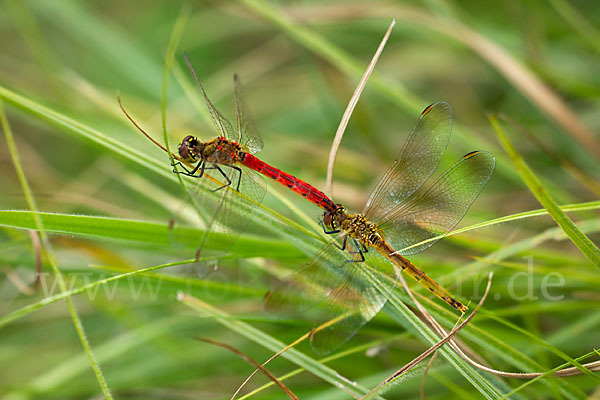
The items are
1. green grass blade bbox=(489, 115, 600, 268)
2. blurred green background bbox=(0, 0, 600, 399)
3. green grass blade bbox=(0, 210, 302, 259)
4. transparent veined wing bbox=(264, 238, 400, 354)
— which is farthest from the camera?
blurred green background bbox=(0, 0, 600, 399)

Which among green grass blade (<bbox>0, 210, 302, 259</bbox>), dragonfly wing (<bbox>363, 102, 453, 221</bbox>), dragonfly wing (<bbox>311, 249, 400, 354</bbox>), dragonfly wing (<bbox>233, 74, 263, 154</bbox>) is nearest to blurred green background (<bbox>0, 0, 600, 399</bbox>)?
green grass blade (<bbox>0, 210, 302, 259</bbox>)

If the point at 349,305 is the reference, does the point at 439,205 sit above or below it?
above

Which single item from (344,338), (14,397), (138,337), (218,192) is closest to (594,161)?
(344,338)

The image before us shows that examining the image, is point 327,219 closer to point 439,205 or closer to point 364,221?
point 364,221

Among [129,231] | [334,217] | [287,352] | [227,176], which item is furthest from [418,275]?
[129,231]

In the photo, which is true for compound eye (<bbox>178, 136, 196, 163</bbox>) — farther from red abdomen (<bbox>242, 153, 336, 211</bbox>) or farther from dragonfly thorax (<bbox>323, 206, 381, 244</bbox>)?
dragonfly thorax (<bbox>323, 206, 381, 244</bbox>)

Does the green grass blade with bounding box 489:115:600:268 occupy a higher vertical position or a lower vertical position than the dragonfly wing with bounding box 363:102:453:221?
lower
